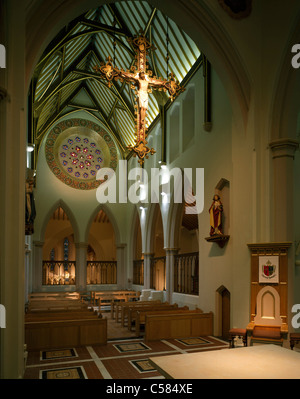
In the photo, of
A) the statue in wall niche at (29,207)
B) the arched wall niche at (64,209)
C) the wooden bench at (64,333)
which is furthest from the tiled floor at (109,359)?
the arched wall niche at (64,209)

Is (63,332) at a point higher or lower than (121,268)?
higher

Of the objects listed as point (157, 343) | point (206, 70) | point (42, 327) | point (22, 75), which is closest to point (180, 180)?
point (206, 70)

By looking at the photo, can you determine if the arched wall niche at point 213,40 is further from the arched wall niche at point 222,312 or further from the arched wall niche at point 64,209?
the arched wall niche at point 64,209

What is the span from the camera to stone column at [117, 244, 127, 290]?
Answer: 2052cm

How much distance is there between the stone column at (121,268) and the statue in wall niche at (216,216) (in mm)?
11550

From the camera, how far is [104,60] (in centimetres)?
1742

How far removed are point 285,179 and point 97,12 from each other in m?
11.4

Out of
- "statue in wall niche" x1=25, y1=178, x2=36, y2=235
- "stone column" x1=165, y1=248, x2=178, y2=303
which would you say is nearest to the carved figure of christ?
Result: "statue in wall niche" x1=25, y1=178, x2=36, y2=235

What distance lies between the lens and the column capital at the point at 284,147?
7582 millimetres

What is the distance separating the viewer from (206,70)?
35.3ft

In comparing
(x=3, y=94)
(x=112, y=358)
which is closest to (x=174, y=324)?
(x=112, y=358)

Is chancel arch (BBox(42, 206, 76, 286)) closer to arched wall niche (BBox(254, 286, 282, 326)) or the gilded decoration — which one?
the gilded decoration

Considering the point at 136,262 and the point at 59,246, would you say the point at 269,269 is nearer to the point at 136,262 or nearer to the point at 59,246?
the point at 136,262

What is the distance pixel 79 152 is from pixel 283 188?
581 inches
